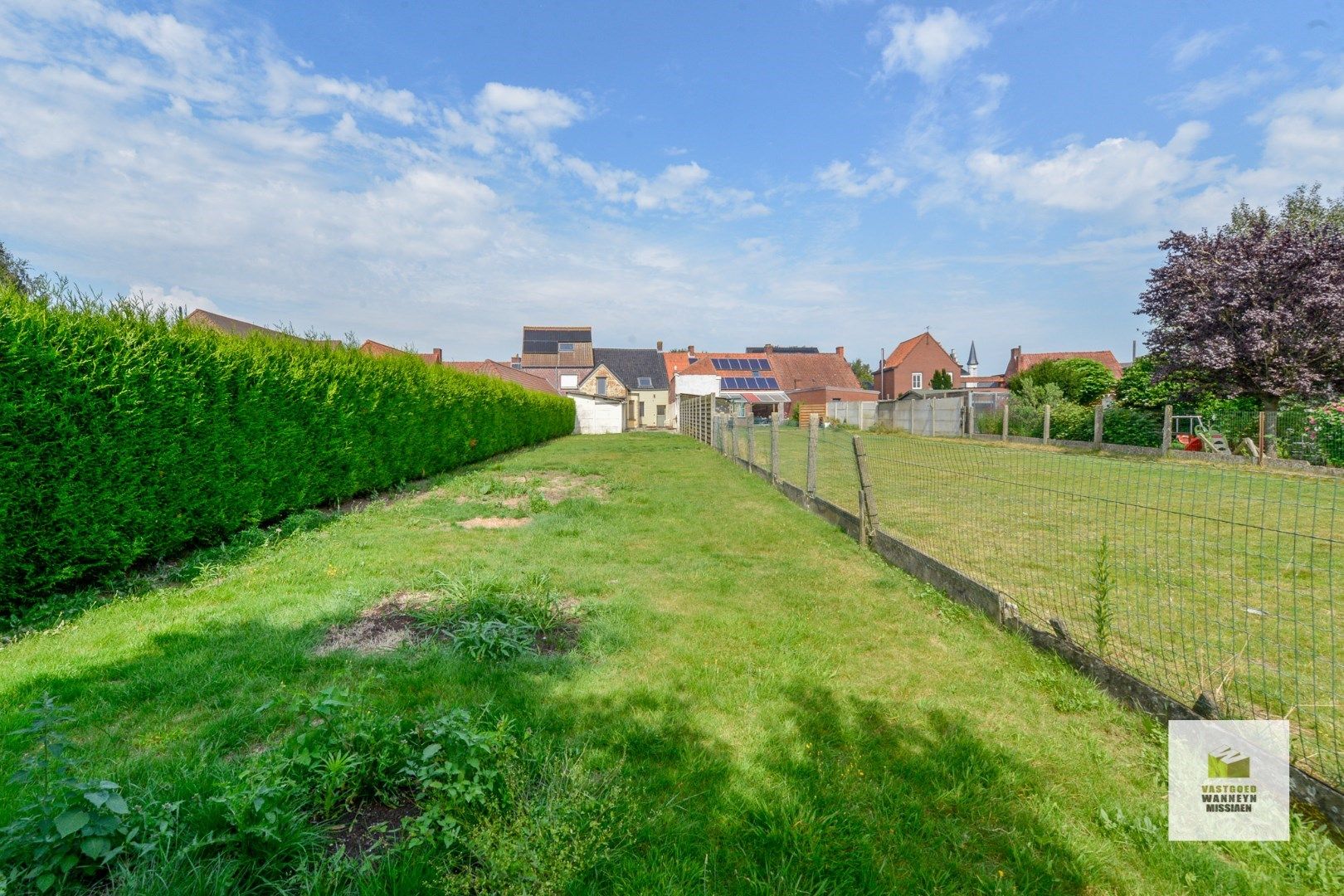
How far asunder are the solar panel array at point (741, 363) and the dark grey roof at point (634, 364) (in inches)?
200

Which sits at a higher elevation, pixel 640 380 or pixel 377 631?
pixel 640 380

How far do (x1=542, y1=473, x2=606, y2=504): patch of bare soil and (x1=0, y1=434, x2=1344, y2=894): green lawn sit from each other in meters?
4.33

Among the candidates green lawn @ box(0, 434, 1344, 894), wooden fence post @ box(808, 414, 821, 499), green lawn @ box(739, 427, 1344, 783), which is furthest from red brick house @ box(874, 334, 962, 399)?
green lawn @ box(0, 434, 1344, 894)

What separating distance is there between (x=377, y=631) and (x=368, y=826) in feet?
6.63

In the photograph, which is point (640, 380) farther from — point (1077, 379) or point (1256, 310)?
point (1256, 310)

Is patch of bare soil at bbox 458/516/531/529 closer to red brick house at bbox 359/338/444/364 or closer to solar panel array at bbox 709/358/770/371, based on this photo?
A: red brick house at bbox 359/338/444/364

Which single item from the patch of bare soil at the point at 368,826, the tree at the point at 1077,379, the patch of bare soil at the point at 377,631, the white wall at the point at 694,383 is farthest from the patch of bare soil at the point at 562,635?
the white wall at the point at 694,383

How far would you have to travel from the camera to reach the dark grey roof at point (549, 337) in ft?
175

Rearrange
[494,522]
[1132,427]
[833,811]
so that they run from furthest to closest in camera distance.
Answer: [1132,427]
[494,522]
[833,811]

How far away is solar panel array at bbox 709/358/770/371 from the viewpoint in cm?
5066

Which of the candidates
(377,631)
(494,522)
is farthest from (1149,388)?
(377,631)

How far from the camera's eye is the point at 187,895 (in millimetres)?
1650

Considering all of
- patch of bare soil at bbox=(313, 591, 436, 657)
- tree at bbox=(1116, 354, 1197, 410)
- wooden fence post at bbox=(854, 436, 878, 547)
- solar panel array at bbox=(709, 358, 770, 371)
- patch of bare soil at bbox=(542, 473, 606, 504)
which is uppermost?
solar panel array at bbox=(709, 358, 770, 371)

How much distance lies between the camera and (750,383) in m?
50.6
